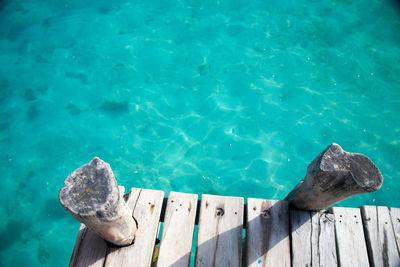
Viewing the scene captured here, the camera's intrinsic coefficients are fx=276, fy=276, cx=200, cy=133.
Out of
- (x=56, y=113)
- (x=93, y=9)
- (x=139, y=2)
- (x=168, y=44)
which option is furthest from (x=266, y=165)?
(x=93, y=9)

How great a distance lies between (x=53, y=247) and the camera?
202 inches

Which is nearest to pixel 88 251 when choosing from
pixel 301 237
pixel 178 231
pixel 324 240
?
pixel 178 231

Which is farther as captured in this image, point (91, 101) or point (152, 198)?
point (91, 101)

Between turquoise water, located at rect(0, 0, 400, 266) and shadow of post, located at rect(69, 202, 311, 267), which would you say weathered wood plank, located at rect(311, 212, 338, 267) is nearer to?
shadow of post, located at rect(69, 202, 311, 267)

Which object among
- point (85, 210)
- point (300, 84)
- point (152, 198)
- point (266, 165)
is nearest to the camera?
point (85, 210)

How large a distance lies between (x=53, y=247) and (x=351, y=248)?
4.95 m

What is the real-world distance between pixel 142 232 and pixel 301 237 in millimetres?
1656

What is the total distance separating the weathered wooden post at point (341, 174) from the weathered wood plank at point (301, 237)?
51cm

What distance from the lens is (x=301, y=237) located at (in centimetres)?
286

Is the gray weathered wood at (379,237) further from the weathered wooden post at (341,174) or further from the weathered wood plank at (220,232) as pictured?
the weathered wood plank at (220,232)

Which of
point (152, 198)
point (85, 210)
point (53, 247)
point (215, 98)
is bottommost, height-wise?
point (53, 247)

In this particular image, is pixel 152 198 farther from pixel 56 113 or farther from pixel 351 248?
pixel 56 113

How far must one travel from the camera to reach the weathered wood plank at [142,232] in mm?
2746

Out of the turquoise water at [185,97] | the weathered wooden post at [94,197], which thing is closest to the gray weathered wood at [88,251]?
the weathered wooden post at [94,197]
